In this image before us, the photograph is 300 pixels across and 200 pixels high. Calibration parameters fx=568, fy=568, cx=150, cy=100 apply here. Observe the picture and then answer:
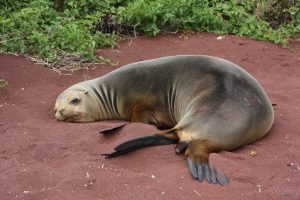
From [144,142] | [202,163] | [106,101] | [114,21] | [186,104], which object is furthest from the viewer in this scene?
[114,21]

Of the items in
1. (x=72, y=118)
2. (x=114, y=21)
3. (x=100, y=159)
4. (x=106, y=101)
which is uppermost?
(x=100, y=159)

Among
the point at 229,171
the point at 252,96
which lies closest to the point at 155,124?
the point at 252,96

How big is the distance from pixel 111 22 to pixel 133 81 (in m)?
2.85

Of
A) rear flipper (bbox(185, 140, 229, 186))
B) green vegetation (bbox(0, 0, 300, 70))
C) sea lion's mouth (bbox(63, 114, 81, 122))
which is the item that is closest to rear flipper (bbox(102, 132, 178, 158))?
rear flipper (bbox(185, 140, 229, 186))

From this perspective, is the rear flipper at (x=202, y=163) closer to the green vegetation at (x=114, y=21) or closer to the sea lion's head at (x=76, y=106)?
the sea lion's head at (x=76, y=106)

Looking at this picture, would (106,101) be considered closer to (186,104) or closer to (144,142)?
(186,104)

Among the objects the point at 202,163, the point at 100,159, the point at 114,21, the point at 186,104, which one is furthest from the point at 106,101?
the point at 114,21

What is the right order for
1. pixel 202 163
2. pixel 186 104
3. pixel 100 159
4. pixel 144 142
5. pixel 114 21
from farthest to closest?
pixel 114 21 → pixel 186 104 → pixel 144 142 → pixel 100 159 → pixel 202 163

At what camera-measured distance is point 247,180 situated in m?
3.92

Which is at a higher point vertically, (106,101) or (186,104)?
(186,104)

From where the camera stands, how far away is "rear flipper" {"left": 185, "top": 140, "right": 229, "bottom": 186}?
12.9 ft

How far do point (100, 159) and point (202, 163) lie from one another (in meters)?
0.79

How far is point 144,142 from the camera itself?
4.50m

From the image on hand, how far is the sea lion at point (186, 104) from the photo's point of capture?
4.48 meters
